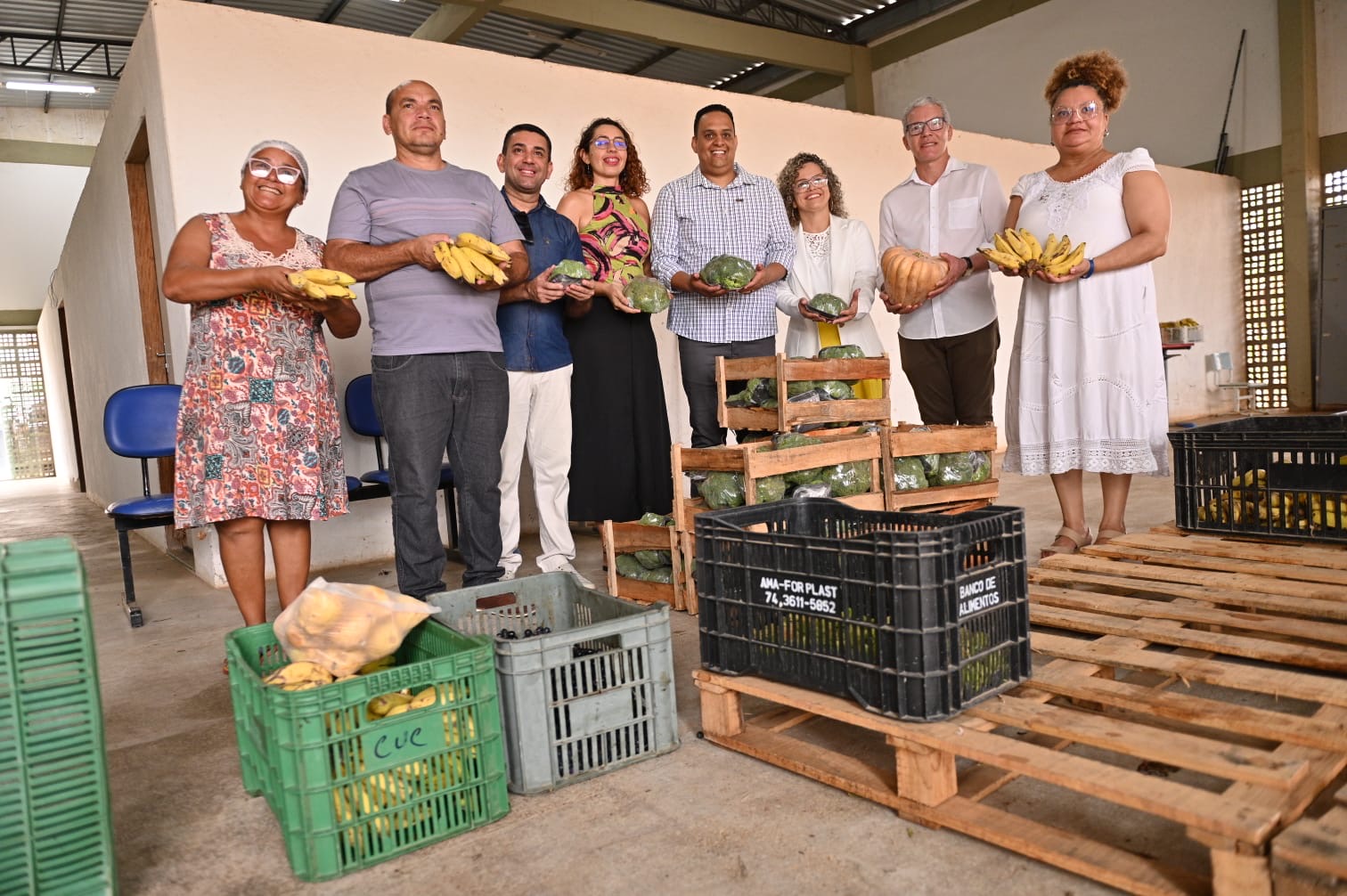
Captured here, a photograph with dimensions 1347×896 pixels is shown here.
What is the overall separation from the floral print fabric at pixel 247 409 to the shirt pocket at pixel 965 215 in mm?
2510

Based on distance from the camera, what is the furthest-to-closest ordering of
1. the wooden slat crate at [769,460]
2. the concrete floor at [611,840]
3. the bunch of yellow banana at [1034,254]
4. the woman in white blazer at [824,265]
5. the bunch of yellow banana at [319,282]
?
the woman in white blazer at [824,265] → the bunch of yellow banana at [1034,254] → the wooden slat crate at [769,460] → the bunch of yellow banana at [319,282] → the concrete floor at [611,840]

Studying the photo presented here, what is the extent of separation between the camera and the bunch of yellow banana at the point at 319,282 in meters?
2.44

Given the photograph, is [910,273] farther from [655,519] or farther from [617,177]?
[655,519]

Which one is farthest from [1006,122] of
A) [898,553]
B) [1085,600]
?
[898,553]

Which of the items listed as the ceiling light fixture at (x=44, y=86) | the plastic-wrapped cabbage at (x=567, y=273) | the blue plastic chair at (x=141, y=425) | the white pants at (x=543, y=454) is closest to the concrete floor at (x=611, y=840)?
the white pants at (x=543, y=454)

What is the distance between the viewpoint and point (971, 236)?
3.72 metres

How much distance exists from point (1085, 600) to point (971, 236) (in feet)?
5.99

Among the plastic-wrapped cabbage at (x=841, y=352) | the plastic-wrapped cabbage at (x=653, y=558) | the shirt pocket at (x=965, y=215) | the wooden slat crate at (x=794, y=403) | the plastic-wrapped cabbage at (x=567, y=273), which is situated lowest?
the plastic-wrapped cabbage at (x=653, y=558)

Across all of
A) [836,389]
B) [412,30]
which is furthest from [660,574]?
[412,30]

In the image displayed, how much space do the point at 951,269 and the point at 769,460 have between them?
1.20 m

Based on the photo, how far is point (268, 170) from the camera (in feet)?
8.62

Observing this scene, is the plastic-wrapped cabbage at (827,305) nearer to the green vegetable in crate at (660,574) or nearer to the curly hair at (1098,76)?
the curly hair at (1098,76)

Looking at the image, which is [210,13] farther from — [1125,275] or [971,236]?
[1125,275]

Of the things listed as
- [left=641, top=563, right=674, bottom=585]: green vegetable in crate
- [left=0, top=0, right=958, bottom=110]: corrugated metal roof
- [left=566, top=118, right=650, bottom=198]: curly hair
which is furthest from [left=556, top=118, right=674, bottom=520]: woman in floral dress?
[left=0, top=0, right=958, bottom=110]: corrugated metal roof
